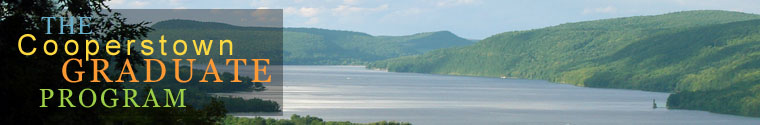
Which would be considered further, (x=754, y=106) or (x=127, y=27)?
(x=754, y=106)

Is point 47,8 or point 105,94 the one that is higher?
point 47,8

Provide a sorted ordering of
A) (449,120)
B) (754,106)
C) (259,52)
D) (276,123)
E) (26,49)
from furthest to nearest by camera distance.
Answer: (259,52), (754,106), (449,120), (276,123), (26,49)

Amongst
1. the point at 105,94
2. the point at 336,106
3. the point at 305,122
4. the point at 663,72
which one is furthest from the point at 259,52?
the point at 105,94

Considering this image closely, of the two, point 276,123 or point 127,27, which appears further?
point 276,123

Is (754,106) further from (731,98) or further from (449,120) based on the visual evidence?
(449,120)

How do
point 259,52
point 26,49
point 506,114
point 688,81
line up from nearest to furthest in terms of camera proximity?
point 26,49 → point 506,114 → point 259,52 → point 688,81

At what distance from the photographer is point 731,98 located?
132 m

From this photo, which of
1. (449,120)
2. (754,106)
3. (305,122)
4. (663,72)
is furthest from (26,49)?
(663,72)

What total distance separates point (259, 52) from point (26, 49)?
411 ft

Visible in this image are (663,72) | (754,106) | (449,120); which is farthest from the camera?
(663,72)

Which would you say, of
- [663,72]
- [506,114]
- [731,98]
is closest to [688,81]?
[663,72]

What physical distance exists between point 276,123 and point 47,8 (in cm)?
5374

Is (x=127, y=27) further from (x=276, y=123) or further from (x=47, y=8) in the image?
(x=276, y=123)

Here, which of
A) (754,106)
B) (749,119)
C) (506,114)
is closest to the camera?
(506,114)
